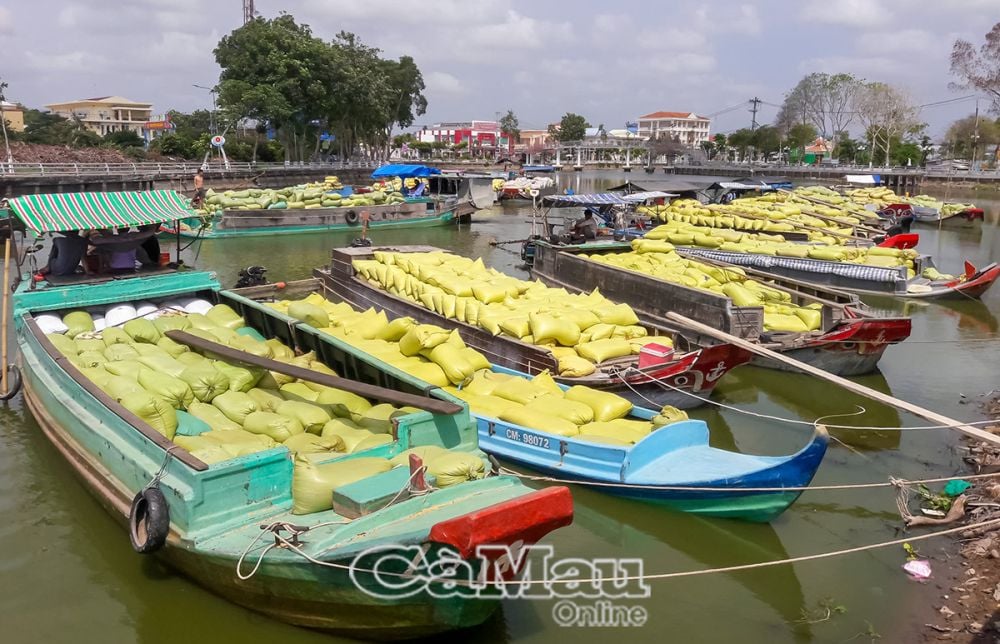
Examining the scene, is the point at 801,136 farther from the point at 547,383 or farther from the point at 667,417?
the point at 667,417

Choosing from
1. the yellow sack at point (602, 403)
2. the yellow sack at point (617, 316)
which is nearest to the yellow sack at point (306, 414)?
the yellow sack at point (602, 403)

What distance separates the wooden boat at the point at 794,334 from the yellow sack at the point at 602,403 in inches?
144

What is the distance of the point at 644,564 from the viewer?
21.3ft

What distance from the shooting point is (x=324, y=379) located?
653cm

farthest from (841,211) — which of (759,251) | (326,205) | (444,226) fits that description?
(326,205)

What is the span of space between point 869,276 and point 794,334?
8243 millimetres

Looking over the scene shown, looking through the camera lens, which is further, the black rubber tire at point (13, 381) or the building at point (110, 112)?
the building at point (110, 112)

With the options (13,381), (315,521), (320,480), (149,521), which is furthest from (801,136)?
(149,521)

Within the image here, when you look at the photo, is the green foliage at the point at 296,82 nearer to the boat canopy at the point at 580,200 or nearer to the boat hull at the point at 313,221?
the boat hull at the point at 313,221

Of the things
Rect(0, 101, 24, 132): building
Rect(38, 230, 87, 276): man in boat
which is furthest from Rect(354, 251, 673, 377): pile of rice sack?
Rect(0, 101, 24, 132): building

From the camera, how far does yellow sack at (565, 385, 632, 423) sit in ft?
25.5

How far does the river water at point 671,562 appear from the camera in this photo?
5.50 m

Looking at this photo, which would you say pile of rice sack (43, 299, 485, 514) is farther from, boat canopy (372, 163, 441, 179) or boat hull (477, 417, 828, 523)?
boat canopy (372, 163, 441, 179)

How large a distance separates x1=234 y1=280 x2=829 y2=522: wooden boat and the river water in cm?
34
